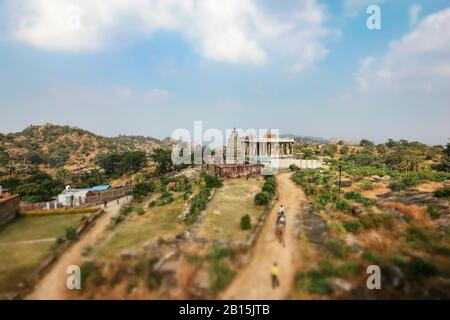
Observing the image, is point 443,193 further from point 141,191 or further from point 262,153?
point 141,191

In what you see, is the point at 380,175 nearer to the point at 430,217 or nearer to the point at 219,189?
the point at 430,217

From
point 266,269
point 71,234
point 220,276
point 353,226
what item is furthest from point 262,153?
point 220,276

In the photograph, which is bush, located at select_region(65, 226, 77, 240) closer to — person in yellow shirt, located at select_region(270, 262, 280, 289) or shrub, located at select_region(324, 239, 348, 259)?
person in yellow shirt, located at select_region(270, 262, 280, 289)

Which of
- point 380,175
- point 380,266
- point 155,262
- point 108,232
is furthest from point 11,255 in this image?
point 380,175

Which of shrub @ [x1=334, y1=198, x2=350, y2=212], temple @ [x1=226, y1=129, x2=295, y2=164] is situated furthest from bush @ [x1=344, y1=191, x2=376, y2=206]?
temple @ [x1=226, y1=129, x2=295, y2=164]

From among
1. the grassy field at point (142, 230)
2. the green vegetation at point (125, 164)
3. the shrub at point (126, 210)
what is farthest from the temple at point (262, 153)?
the grassy field at point (142, 230)
